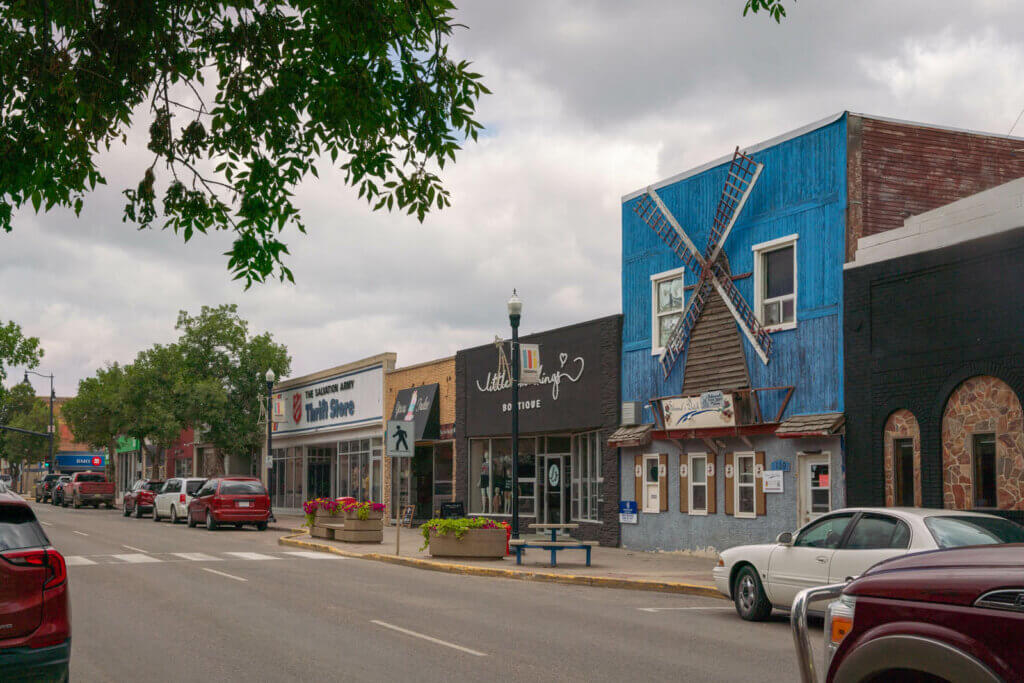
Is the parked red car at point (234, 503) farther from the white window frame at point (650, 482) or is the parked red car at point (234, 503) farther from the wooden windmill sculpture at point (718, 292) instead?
the wooden windmill sculpture at point (718, 292)

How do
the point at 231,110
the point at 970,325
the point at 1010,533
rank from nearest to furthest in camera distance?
1. the point at 231,110
2. the point at 1010,533
3. the point at 970,325

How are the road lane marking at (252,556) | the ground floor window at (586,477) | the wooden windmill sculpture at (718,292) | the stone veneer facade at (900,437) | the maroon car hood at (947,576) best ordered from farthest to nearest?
the ground floor window at (586,477) < the road lane marking at (252,556) < the wooden windmill sculpture at (718,292) < the stone veneer facade at (900,437) < the maroon car hood at (947,576)

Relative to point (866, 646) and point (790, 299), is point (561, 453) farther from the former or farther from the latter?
A: point (866, 646)

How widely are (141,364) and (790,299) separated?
38927 mm

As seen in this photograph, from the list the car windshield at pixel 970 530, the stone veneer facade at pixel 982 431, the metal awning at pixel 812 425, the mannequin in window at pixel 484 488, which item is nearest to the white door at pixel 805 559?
the car windshield at pixel 970 530

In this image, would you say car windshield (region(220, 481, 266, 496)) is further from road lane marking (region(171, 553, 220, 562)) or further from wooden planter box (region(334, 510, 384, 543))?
road lane marking (region(171, 553, 220, 562))

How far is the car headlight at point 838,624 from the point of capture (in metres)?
4.66

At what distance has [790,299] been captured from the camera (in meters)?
22.2

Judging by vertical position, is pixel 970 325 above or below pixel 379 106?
below

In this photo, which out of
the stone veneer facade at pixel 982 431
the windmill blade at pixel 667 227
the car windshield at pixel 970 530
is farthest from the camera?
the windmill blade at pixel 667 227

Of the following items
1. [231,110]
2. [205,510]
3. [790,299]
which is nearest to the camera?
[231,110]

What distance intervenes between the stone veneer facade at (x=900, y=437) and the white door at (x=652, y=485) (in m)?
7.02

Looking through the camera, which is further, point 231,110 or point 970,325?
point 970,325

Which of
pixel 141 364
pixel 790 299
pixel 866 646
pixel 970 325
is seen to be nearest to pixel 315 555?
pixel 790 299
